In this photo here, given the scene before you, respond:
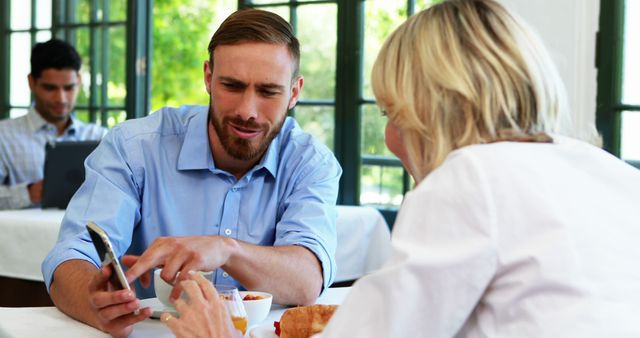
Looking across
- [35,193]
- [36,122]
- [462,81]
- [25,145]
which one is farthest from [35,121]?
[462,81]

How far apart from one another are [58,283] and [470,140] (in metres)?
0.96

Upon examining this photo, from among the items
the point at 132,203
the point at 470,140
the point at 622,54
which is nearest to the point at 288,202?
the point at 132,203

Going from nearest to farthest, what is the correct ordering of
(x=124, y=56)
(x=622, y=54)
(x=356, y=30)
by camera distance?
1. (x=622, y=54)
2. (x=356, y=30)
3. (x=124, y=56)

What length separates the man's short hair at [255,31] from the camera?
200cm

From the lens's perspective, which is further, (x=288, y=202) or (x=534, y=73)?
(x=288, y=202)

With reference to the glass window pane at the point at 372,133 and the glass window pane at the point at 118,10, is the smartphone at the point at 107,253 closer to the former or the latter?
the glass window pane at the point at 372,133

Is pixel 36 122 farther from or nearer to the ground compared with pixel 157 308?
farther from the ground

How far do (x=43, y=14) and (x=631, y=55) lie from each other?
348 cm

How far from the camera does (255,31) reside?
2.00 m

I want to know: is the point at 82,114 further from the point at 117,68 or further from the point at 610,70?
the point at 610,70

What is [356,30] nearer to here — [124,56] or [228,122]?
[124,56]

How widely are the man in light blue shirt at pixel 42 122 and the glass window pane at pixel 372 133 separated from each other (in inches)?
49.3

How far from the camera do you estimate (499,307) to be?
957mm

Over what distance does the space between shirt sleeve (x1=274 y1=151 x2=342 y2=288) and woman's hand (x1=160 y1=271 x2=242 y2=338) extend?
0.54 metres
